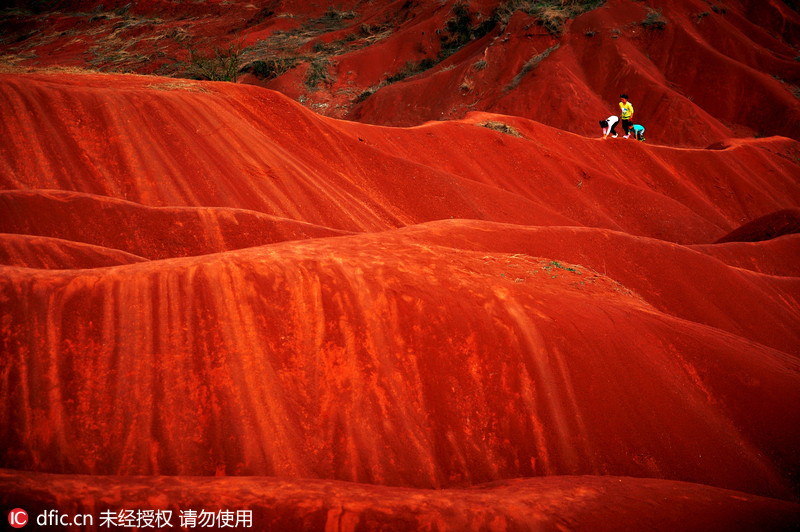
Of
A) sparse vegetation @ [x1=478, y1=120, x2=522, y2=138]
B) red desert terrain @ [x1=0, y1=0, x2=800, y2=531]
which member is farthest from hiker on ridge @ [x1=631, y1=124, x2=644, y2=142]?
red desert terrain @ [x1=0, y1=0, x2=800, y2=531]

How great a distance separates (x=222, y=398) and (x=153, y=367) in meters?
0.62

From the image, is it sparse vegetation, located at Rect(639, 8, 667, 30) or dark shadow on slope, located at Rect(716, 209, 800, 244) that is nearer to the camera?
dark shadow on slope, located at Rect(716, 209, 800, 244)

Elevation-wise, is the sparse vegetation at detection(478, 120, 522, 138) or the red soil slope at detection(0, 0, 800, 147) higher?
the red soil slope at detection(0, 0, 800, 147)

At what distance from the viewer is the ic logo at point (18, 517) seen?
303 centimetres

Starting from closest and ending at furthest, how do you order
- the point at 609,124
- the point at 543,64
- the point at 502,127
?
1. the point at 502,127
2. the point at 609,124
3. the point at 543,64

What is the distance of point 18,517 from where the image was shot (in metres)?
3.05

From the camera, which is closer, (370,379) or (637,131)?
(370,379)

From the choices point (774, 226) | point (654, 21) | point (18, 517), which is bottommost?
point (774, 226)

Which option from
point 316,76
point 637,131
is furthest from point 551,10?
point 316,76

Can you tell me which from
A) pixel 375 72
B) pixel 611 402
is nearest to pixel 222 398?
pixel 611 402

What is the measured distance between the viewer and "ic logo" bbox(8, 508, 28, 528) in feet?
9.93

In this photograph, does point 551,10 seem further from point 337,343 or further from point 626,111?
point 337,343

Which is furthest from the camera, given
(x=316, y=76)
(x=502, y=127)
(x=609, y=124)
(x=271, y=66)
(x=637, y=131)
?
(x=271, y=66)

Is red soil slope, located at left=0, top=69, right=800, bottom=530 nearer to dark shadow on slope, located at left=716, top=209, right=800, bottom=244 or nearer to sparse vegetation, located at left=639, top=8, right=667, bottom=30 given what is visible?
dark shadow on slope, located at left=716, top=209, right=800, bottom=244
